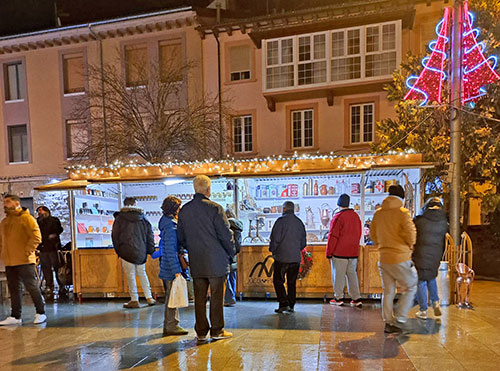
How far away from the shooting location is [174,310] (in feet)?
15.6

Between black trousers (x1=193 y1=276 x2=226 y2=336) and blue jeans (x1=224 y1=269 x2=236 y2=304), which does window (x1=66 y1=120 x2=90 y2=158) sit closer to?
blue jeans (x1=224 y1=269 x2=236 y2=304)

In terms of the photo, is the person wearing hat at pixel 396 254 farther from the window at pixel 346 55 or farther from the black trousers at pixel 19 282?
the window at pixel 346 55

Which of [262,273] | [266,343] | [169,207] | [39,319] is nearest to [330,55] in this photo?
[262,273]

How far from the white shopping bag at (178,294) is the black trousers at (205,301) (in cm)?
17

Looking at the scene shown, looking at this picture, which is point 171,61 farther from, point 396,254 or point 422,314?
point 422,314

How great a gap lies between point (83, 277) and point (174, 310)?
10.9 ft

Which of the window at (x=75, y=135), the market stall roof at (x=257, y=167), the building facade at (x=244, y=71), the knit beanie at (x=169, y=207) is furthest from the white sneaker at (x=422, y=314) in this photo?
the window at (x=75, y=135)

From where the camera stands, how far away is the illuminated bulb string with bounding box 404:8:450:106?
22.5ft

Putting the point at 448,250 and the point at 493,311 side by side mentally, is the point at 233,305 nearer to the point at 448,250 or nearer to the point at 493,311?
the point at 448,250

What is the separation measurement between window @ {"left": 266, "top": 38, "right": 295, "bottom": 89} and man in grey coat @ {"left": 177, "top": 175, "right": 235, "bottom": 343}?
1104 centimetres

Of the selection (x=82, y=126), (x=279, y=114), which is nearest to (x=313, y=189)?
(x=279, y=114)

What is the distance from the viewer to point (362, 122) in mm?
14227

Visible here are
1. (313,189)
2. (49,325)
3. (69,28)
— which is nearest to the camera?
(49,325)

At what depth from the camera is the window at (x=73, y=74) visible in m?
16.7
